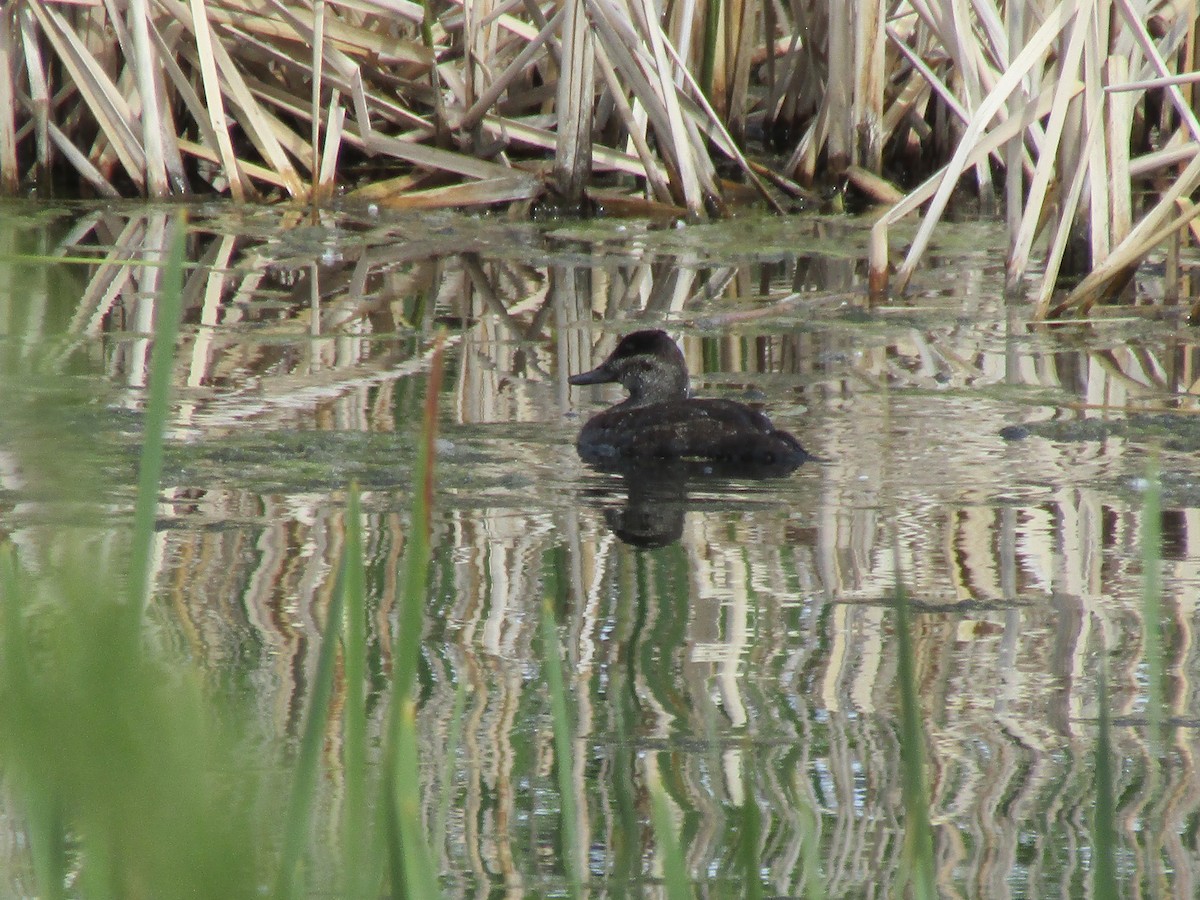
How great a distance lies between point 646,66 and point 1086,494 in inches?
165

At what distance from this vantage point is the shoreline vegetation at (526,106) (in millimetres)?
8609

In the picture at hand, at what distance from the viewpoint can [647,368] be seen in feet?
19.9

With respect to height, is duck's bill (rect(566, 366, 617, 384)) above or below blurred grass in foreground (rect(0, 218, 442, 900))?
above

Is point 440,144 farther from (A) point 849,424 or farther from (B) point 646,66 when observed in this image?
(A) point 849,424

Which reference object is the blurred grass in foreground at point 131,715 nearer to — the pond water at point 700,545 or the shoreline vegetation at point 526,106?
the pond water at point 700,545

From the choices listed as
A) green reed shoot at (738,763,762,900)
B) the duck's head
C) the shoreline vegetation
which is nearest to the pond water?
green reed shoot at (738,763,762,900)

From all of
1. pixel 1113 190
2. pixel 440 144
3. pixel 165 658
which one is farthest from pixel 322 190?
pixel 165 658

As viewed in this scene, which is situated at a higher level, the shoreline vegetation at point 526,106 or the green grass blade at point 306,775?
the shoreline vegetation at point 526,106

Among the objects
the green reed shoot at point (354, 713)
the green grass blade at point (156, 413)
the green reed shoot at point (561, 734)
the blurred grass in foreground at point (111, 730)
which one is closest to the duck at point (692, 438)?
the green reed shoot at point (561, 734)

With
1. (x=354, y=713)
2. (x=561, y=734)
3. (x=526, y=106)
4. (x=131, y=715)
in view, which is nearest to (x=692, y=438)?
(x=561, y=734)

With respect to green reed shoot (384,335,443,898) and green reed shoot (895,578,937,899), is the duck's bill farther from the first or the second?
green reed shoot (384,335,443,898)

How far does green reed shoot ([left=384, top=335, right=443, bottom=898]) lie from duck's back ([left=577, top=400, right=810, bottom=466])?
403 centimetres

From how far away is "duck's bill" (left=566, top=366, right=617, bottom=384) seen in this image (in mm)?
6145

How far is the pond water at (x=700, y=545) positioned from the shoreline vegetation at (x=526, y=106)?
996 millimetres
